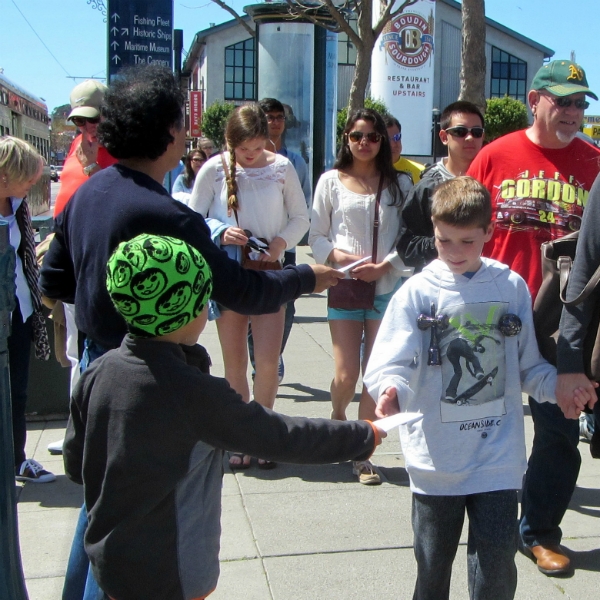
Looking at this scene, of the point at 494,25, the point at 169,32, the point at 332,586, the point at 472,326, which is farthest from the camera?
the point at 494,25

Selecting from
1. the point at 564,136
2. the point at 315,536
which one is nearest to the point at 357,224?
the point at 564,136

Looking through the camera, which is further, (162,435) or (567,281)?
(567,281)

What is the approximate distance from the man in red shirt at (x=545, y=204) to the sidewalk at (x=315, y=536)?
0.30 m

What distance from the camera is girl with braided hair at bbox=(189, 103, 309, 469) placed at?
4.50 m

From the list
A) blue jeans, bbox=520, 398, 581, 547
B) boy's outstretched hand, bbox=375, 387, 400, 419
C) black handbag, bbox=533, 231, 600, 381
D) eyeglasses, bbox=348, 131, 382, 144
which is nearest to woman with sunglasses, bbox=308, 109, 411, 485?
eyeglasses, bbox=348, 131, 382, 144

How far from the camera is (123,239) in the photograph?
8.32 ft

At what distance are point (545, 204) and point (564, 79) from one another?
0.51 metres

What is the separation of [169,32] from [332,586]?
851 cm

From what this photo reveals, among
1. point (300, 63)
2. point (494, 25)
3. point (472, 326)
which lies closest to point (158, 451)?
point (472, 326)

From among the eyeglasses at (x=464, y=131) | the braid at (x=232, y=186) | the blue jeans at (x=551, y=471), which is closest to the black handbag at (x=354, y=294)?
the eyeglasses at (x=464, y=131)

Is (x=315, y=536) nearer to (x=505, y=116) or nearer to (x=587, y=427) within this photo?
(x=587, y=427)

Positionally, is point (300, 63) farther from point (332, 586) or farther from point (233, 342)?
point (332, 586)

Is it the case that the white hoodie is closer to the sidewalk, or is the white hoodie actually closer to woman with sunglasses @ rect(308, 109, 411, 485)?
the sidewalk

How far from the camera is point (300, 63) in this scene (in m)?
13.8
